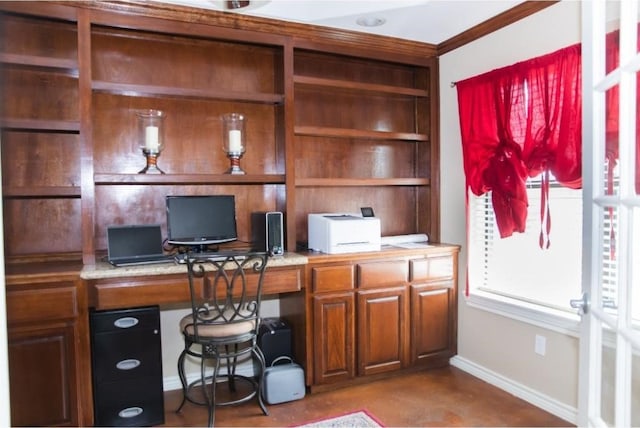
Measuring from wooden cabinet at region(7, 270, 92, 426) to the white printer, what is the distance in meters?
1.47

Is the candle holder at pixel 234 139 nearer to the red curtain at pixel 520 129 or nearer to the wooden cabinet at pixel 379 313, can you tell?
the wooden cabinet at pixel 379 313

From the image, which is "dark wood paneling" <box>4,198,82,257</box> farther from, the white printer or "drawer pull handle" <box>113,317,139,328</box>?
the white printer

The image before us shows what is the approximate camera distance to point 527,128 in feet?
8.63

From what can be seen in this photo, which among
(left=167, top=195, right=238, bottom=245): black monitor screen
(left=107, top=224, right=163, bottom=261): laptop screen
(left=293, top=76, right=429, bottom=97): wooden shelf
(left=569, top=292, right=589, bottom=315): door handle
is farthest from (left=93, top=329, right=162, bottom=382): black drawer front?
(left=569, top=292, right=589, bottom=315): door handle

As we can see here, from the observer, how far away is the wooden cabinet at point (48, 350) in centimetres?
221

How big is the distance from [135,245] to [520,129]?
243 centimetres

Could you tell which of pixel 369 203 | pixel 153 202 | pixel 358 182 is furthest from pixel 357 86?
pixel 153 202

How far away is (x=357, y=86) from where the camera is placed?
10.4ft

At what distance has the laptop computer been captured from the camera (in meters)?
2.54

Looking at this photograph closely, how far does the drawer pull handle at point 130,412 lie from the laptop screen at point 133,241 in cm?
84

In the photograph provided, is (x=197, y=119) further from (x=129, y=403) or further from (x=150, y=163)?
(x=129, y=403)

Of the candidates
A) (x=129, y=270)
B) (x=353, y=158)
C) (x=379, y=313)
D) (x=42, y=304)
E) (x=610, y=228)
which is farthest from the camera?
(x=353, y=158)

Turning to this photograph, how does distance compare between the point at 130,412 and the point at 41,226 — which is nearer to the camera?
the point at 130,412

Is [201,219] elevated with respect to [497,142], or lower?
lower
